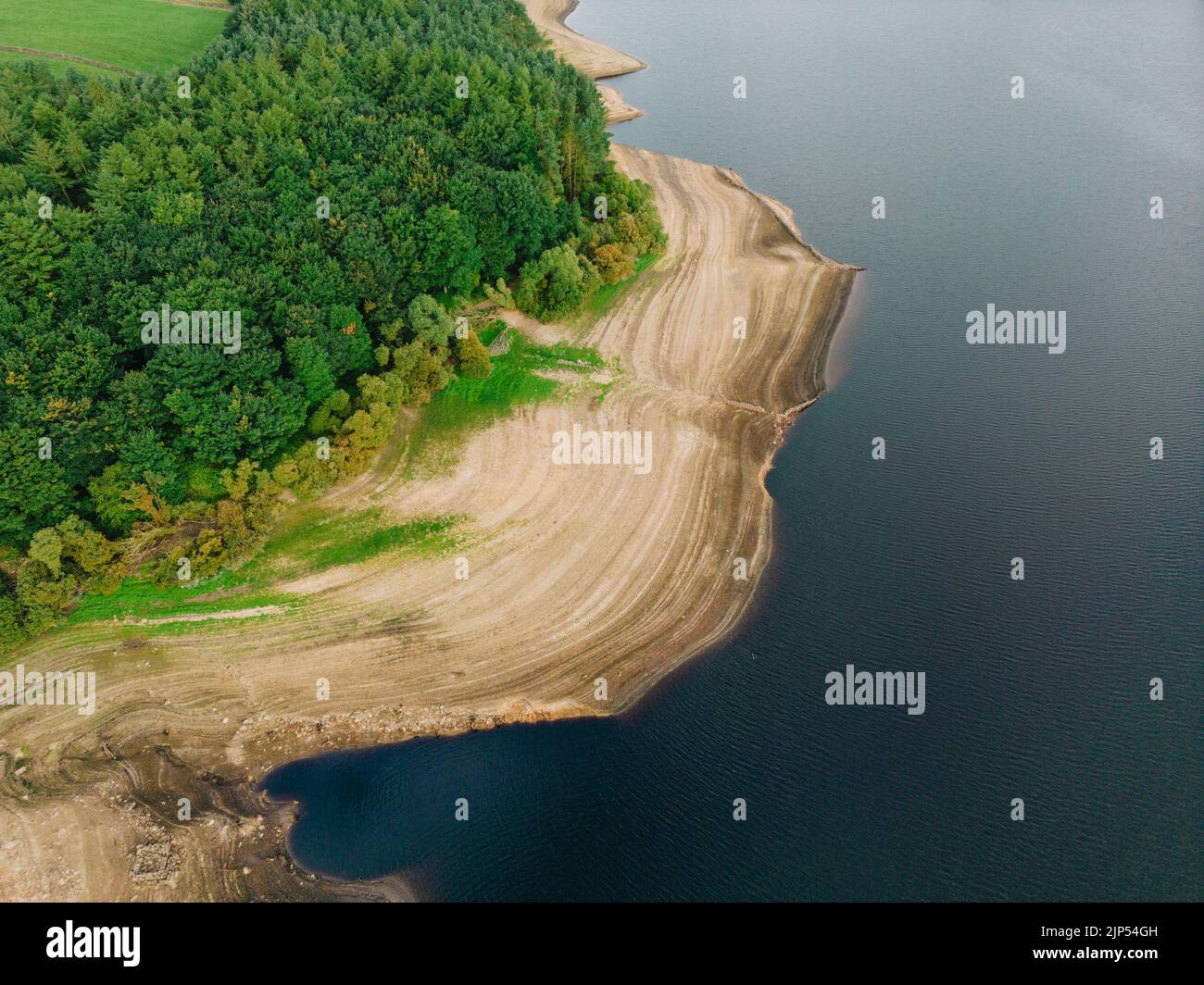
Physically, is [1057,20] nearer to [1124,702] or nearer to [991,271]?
[991,271]

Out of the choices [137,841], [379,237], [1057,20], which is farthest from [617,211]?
[1057,20]

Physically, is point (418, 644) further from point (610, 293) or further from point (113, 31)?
point (113, 31)

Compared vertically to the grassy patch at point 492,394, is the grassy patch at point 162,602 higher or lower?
lower

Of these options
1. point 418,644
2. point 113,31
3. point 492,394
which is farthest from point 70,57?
point 418,644

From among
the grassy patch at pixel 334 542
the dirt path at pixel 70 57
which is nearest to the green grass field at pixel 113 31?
the dirt path at pixel 70 57

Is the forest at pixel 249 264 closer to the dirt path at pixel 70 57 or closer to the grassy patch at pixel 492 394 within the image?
the grassy patch at pixel 492 394

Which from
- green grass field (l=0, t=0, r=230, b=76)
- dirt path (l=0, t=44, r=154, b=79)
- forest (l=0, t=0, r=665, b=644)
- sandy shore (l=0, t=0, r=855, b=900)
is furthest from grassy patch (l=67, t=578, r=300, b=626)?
dirt path (l=0, t=44, r=154, b=79)
